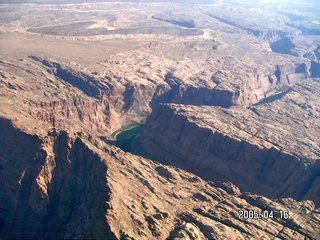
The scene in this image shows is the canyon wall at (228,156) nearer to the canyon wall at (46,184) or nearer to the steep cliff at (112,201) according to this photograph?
the steep cliff at (112,201)

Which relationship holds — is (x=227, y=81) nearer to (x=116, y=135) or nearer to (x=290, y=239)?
(x=116, y=135)

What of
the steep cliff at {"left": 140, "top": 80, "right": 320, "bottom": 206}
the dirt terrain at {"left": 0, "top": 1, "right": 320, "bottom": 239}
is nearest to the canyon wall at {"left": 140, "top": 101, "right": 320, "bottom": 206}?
the steep cliff at {"left": 140, "top": 80, "right": 320, "bottom": 206}

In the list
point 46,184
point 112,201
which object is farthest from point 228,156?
point 112,201

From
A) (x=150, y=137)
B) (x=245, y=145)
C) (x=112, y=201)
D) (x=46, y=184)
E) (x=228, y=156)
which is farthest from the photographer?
(x=150, y=137)

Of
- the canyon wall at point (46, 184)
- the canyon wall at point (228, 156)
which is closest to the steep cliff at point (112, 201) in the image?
the canyon wall at point (46, 184)

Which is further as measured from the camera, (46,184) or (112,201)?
(46,184)

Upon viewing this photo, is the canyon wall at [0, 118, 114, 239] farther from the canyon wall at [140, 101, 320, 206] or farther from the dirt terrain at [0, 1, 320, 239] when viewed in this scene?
the canyon wall at [140, 101, 320, 206]

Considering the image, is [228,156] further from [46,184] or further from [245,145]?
[46,184]
